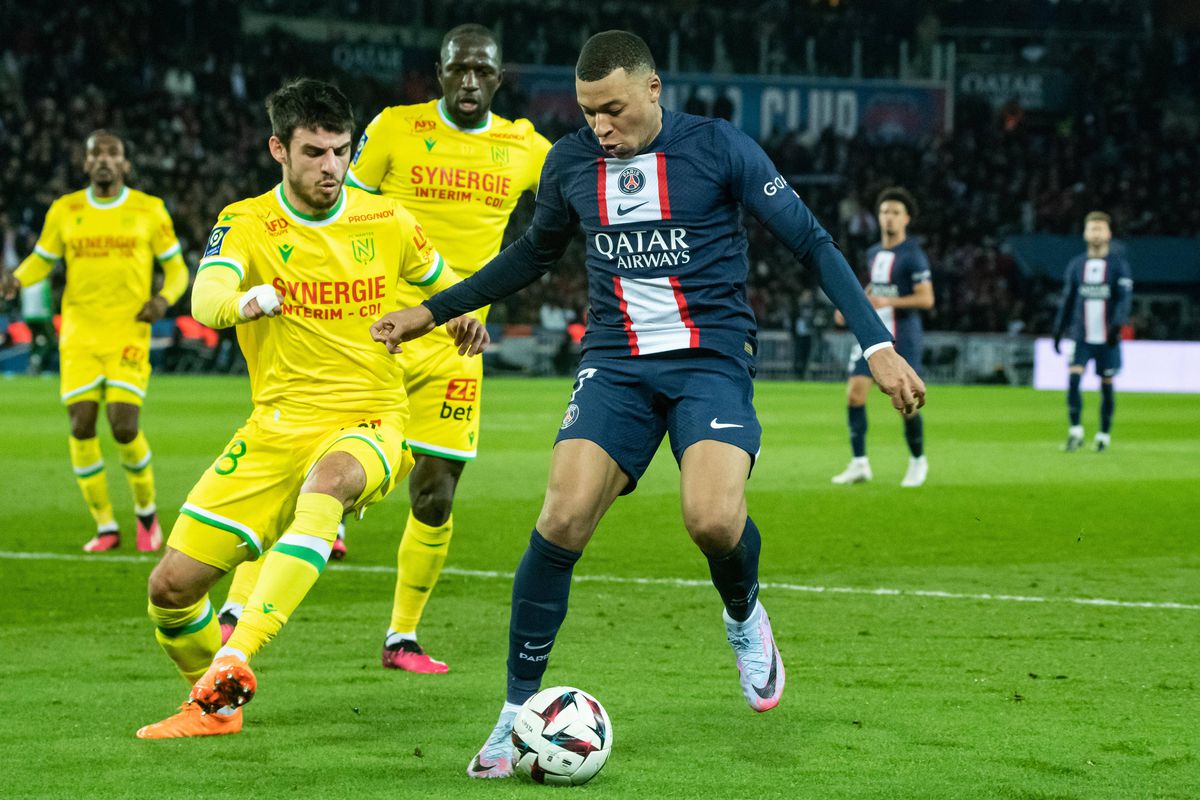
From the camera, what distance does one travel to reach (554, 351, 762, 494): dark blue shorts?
4.91 meters

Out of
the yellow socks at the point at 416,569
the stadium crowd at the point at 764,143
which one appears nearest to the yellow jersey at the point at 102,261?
the yellow socks at the point at 416,569

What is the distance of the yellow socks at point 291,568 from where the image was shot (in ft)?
15.7

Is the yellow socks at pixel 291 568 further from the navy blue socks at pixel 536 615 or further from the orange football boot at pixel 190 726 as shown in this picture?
the navy blue socks at pixel 536 615

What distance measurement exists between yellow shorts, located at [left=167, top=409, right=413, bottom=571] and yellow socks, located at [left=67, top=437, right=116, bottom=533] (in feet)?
16.0

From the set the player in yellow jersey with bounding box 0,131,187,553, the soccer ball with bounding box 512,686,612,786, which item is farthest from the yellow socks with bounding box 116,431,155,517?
the soccer ball with bounding box 512,686,612,786

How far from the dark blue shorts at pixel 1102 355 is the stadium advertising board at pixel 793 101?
23301 mm

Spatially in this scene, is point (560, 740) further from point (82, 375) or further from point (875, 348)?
point (82, 375)

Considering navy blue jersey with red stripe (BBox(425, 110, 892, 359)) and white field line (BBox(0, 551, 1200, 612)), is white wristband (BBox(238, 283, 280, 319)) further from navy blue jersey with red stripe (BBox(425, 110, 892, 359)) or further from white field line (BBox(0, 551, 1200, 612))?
white field line (BBox(0, 551, 1200, 612))

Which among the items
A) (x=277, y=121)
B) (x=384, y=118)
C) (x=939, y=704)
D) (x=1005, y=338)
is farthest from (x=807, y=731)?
(x=1005, y=338)

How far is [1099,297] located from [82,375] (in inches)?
439

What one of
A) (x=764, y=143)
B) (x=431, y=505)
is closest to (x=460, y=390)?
(x=431, y=505)

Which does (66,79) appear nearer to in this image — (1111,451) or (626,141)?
(1111,451)

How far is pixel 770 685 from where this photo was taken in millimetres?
5207

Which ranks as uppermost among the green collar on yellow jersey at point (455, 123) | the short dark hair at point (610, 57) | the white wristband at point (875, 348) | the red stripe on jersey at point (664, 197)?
the short dark hair at point (610, 57)
